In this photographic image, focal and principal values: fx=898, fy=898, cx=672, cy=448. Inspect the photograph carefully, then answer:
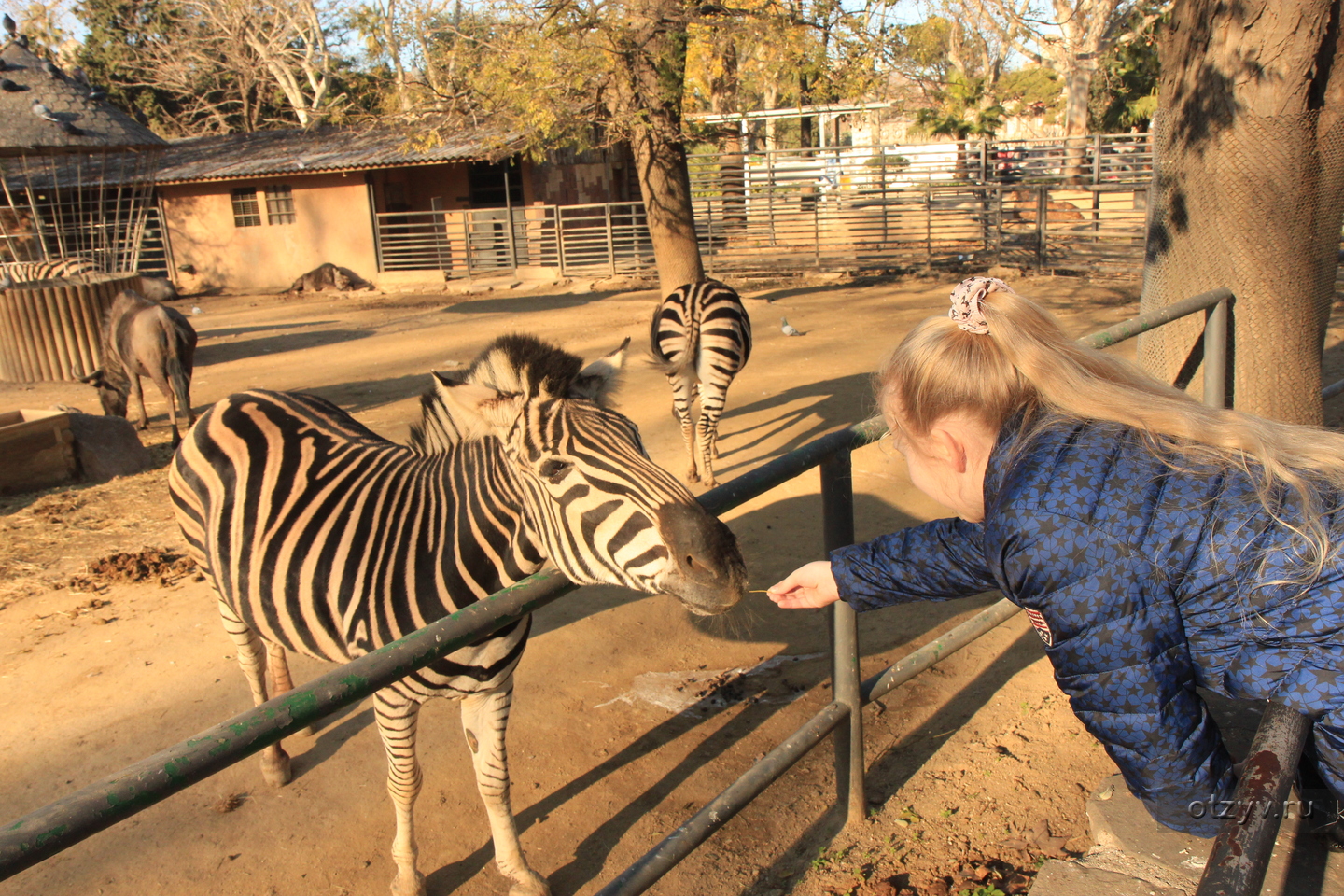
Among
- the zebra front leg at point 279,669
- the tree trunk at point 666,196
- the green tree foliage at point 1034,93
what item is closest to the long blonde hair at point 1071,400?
the zebra front leg at point 279,669

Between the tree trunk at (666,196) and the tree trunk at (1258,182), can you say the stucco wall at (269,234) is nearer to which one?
the tree trunk at (666,196)

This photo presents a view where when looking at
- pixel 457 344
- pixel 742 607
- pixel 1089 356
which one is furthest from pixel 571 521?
pixel 457 344

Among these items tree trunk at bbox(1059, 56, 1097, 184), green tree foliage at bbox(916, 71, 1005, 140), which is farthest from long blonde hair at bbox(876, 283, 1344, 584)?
green tree foliage at bbox(916, 71, 1005, 140)

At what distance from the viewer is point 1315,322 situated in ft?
15.3

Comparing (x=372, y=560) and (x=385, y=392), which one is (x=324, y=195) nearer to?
(x=385, y=392)

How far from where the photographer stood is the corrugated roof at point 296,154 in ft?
67.9

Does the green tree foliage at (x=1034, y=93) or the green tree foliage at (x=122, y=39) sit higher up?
the green tree foliage at (x=122, y=39)

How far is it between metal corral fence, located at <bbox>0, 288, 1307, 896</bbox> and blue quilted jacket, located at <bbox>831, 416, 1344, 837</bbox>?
0.12m

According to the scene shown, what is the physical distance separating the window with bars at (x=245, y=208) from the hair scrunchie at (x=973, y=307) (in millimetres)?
24360

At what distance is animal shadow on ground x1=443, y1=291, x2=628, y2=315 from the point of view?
674 inches

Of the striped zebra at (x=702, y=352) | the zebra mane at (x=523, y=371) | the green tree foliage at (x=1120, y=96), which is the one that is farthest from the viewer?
the green tree foliage at (x=1120, y=96)

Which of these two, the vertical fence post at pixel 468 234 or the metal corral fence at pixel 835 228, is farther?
the vertical fence post at pixel 468 234

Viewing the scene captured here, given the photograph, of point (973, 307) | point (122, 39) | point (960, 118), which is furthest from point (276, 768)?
point (122, 39)

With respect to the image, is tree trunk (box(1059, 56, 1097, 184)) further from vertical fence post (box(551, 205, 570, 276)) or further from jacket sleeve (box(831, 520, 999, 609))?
jacket sleeve (box(831, 520, 999, 609))
